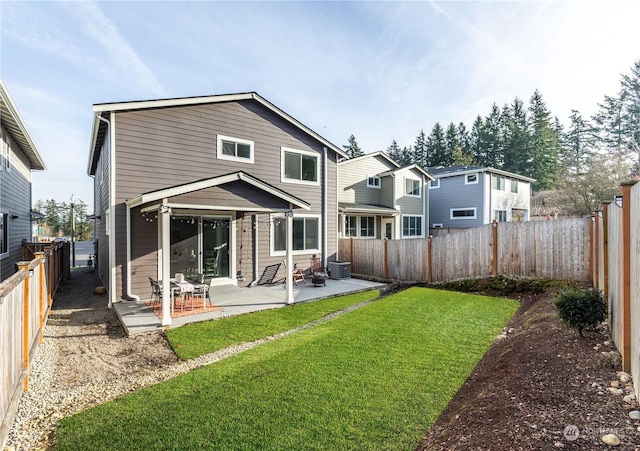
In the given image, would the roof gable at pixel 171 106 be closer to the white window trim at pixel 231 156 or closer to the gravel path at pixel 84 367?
the white window trim at pixel 231 156

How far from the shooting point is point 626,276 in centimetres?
318

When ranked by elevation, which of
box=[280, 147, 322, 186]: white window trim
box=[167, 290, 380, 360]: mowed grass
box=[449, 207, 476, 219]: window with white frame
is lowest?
box=[167, 290, 380, 360]: mowed grass

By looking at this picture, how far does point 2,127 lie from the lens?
9.77 meters

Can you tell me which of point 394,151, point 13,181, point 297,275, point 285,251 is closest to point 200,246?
point 285,251

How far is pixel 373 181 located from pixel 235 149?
10848 millimetres

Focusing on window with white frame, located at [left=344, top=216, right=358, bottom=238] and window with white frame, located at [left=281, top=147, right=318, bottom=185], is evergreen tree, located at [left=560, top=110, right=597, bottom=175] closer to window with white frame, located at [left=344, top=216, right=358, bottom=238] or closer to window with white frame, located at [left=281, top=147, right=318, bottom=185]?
window with white frame, located at [left=344, top=216, right=358, bottom=238]

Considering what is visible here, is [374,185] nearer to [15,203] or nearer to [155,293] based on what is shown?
[155,293]

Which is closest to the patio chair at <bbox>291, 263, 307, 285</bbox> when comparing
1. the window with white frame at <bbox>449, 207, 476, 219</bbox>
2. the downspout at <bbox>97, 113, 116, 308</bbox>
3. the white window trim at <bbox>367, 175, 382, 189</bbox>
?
the downspout at <bbox>97, 113, 116, 308</bbox>

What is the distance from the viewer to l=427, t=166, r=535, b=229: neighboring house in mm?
23516

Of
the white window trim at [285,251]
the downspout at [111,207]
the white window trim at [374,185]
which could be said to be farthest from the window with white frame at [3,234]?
the white window trim at [374,185]

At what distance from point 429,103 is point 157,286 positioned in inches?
594

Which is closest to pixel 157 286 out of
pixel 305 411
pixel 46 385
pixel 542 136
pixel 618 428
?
pixel 46 385

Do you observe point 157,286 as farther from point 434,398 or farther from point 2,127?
point 2,127

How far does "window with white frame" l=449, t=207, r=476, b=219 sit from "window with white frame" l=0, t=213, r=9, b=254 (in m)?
25.1
